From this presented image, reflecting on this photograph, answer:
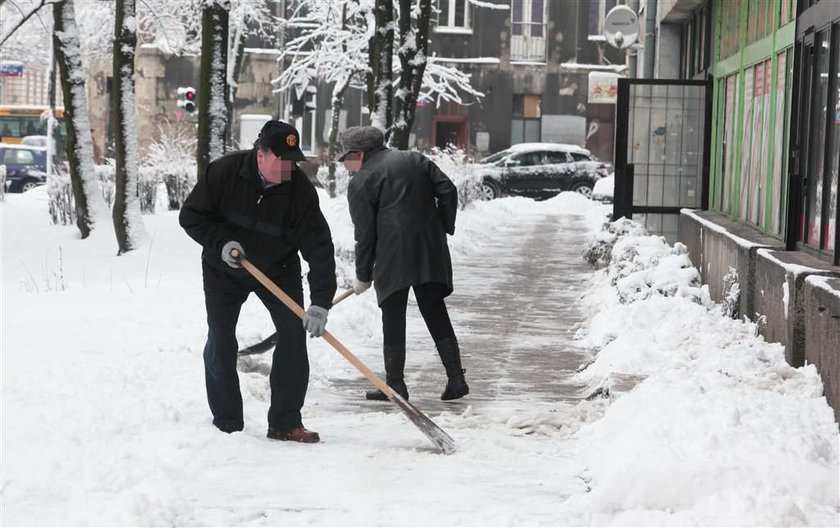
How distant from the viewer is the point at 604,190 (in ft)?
110

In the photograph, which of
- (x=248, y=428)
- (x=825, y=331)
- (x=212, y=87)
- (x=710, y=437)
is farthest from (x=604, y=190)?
(x=710, y=437)

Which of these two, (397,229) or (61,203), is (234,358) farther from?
(61,203)

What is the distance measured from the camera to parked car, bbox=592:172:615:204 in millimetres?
33344

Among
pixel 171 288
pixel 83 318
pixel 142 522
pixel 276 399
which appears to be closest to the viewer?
pixel 142 522

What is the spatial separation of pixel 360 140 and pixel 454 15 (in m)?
40.4

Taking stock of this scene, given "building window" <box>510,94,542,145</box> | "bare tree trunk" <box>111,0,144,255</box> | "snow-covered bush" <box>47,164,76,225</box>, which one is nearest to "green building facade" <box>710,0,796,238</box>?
"bare tree trunk" <box>111,0,144,255</box>

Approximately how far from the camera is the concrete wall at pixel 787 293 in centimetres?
748

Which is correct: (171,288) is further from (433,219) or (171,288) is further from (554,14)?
(554,14)

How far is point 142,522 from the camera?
555cm

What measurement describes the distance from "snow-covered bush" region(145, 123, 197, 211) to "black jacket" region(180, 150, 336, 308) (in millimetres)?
16340

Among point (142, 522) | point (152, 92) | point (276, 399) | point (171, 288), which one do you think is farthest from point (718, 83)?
point (152, 92)

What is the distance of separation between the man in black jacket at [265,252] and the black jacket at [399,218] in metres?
1.31

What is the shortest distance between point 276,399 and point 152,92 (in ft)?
141

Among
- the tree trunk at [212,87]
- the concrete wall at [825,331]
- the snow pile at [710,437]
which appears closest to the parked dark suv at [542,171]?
the tree trunk at [212,87]
